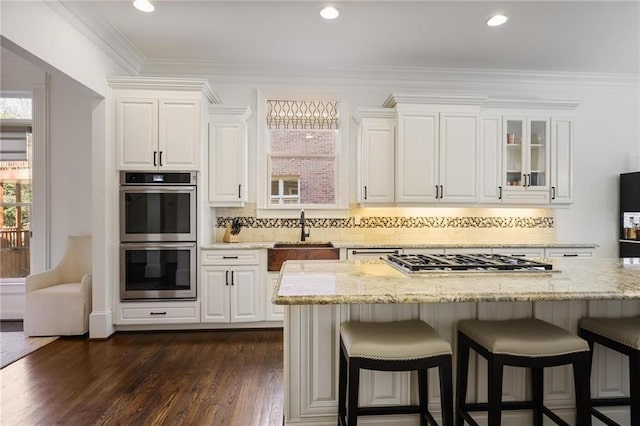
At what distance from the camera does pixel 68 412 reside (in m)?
2.14

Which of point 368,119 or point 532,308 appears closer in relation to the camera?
point 532,308

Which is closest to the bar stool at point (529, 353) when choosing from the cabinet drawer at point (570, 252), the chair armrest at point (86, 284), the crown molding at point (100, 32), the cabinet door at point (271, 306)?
→ the cabinet door at point (271, 306)

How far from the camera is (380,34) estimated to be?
10.7 ft

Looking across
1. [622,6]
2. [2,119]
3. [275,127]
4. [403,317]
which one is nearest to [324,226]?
[275,127]

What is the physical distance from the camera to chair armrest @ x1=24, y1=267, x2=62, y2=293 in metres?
3.35

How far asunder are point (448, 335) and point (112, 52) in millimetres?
3879

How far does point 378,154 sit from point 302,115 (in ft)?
3.54

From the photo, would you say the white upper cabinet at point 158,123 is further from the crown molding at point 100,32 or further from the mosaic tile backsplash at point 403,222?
the mosaic tile backsplash at point 403,222

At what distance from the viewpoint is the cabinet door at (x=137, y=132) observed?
11.1 feet

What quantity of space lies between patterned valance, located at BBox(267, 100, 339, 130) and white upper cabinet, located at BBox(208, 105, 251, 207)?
45 centimetres

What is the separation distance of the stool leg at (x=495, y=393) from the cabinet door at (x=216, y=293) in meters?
2.60

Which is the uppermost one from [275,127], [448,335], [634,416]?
[275,127]

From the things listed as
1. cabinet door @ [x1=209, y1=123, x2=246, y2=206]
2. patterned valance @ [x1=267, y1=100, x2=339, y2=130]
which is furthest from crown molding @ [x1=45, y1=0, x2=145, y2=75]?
patterned valance @ [x1=267, y1=100, x2=339, y2=130]

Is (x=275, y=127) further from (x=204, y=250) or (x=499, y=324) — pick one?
(x=499, y=324)
